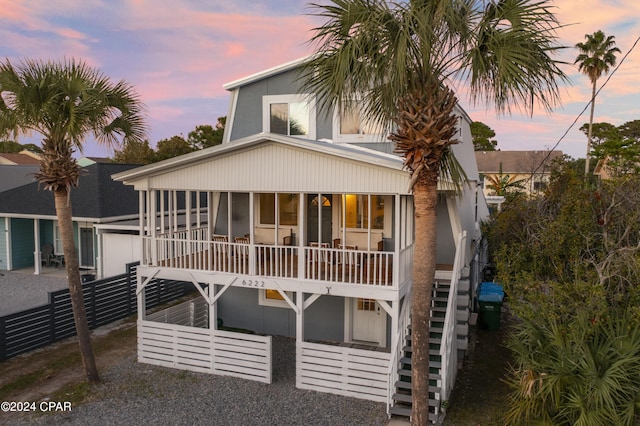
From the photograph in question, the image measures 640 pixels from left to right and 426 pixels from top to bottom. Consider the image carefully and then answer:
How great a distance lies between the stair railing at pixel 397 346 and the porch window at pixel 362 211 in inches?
99.4

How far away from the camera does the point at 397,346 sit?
33.1 feet

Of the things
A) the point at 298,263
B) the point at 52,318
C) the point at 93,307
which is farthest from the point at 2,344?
the point at 298,263

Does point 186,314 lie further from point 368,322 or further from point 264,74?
point 264,74

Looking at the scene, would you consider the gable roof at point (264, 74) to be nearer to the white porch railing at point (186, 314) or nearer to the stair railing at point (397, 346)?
the white porch railing at point (186, 314)

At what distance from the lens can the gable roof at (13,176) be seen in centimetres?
2689

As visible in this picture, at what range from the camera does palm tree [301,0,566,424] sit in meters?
6.59

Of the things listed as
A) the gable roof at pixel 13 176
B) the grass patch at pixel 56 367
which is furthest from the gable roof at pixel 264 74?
the gable roof at pixel 13 176

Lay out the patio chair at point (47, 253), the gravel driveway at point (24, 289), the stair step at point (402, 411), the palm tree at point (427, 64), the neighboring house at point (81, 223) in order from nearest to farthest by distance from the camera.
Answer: the palm tree at point (427, 64), the stair step at point (402, 411), the gravel driveway at point (24, 289), the neighboring house at point (81, 223), the patio chair at point (47, 253)

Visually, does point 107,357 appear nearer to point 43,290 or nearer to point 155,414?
point 155,414

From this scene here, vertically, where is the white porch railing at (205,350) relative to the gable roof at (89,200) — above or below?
below

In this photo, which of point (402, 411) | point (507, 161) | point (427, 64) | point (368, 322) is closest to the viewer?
point (427, 64)

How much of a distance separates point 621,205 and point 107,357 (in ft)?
43.2

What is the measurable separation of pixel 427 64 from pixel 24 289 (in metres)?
18.8

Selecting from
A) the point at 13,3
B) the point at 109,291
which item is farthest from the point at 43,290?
the point at 13,3
